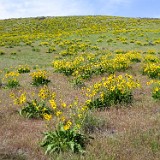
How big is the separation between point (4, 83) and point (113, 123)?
7.48 m

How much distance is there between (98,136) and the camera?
6949 millimetres

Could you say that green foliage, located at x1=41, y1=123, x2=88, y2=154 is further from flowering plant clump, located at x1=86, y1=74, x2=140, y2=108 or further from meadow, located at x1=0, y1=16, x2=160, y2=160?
flowering plant clump, located at x1=86, y1=74, x2=140, y2=108

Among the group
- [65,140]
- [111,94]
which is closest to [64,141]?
[65,140]

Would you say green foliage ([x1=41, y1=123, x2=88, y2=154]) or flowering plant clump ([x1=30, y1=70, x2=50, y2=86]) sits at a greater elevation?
green foliage ([x1=41, y1=123, x2=88, y2=154])

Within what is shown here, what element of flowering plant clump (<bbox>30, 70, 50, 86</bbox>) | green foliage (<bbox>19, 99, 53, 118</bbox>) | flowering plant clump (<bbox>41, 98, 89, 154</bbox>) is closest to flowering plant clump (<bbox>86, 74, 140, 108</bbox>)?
green foliage (<bbox>19, 99, 53, 118</bbox>)

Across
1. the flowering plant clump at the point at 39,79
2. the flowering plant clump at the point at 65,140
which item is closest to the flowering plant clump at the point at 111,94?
the flowering plant clump at the point at 65,140

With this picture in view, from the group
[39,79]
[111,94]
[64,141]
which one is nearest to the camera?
[64,141]

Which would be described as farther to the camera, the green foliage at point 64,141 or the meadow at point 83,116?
the green foliage at point 64,141

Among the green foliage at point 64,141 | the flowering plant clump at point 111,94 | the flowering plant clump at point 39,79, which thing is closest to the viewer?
the green foliage at point 64,141

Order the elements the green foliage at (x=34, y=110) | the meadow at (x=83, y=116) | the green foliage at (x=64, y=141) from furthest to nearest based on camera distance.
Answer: the green foliage at (x=34, y=110)
the green foliage at (x=64, y=141)
the meadow at (x=83, y=116)

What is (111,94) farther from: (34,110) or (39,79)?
(39,79)

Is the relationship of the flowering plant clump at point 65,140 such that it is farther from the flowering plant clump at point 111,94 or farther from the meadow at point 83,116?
the flowering plant clump at point 111,94

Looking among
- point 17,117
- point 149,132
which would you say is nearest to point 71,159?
point 149,132

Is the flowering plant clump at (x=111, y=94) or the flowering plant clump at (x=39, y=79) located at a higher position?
the flowering plant clump at (x=111, y=94)
